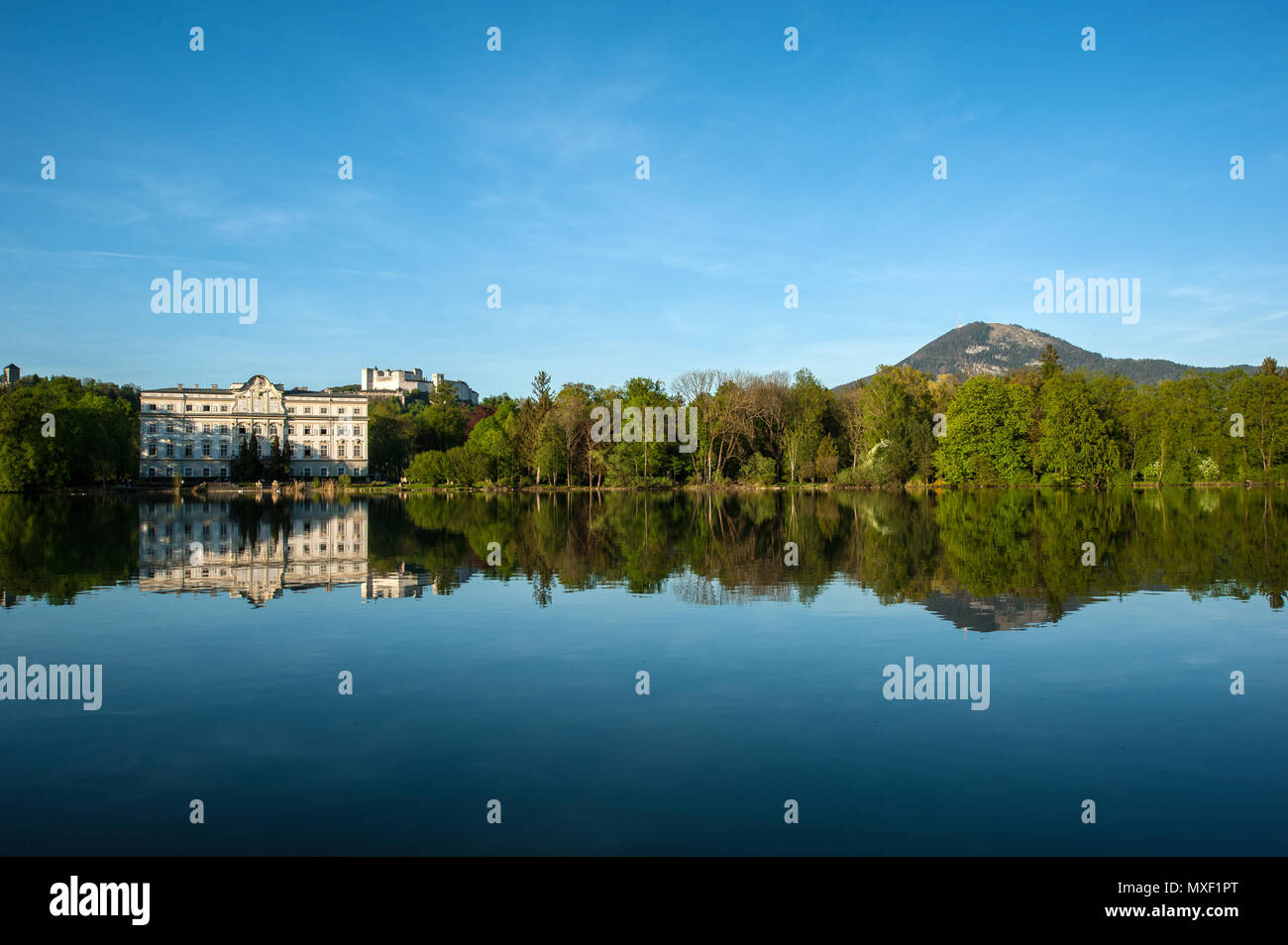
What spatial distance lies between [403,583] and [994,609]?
12.1m

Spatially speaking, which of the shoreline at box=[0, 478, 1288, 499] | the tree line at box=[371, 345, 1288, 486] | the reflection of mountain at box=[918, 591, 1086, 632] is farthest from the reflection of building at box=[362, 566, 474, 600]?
the tree line at box=[371, 345, 1288, 486]

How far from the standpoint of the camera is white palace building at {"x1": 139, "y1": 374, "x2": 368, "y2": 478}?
11319 cm

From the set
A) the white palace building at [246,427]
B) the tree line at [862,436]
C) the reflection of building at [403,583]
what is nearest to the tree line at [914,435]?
the tree line at [862,436]

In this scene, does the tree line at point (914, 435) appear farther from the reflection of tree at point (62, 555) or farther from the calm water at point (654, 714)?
the calm water at point (654, 714)

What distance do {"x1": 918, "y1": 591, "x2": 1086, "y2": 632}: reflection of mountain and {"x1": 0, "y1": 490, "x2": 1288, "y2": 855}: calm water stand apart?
0.31 feet

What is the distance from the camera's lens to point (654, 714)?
8.52 m

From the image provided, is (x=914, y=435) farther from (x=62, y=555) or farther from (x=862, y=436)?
(x=62, y=555)

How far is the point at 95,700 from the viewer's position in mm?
9312

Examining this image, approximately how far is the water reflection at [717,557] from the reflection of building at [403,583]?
0.06 metres

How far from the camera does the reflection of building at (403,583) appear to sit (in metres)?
17.0

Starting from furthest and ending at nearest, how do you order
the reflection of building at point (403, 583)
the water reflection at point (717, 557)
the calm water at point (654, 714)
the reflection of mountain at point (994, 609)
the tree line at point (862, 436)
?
the tree line at point (862, 436)
the reflection of building at point (403, 583)
the water reflection at point (717, 557)
the reflection of mountain at point (994, 609)
the calm water at point (654, 714)

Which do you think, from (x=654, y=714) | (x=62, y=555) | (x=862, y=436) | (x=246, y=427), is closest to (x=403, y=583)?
(x=654, y=714)
